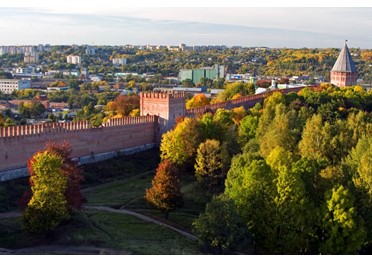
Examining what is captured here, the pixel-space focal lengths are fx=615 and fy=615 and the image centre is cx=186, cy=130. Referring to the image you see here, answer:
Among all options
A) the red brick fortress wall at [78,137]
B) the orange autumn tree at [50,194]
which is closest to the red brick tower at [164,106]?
the red brick fortress wall at [78,137]

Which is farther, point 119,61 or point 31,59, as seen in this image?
point 31,59

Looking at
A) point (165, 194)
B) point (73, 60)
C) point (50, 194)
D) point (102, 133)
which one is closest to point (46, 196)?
point (50, 194)

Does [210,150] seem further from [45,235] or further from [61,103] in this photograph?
[61,103]

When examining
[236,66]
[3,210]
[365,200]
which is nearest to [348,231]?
[365,200]

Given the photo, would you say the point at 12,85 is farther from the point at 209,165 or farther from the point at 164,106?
the point at 209,165

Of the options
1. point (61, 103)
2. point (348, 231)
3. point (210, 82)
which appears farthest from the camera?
point (210, 82)

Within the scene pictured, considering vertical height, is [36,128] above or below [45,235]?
above

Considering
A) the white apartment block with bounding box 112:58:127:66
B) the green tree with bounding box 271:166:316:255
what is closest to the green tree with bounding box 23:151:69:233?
the green tree with bounding box 271:166:316:255
